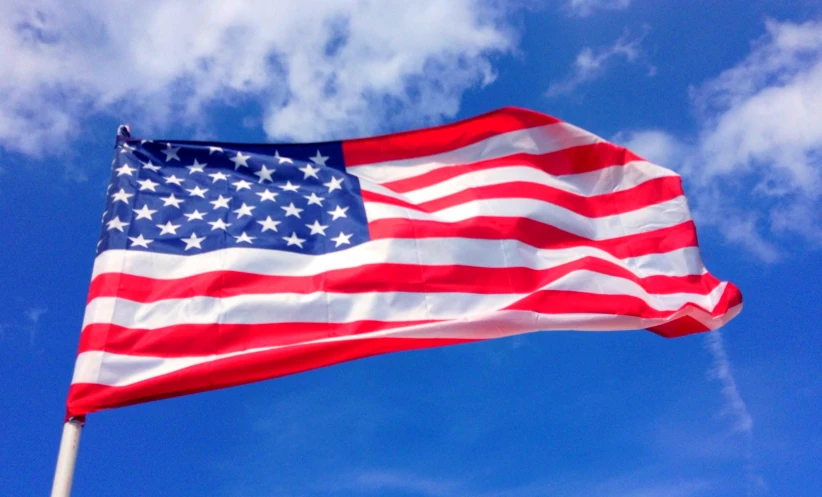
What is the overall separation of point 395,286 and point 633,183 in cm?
464

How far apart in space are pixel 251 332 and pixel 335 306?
1.14m

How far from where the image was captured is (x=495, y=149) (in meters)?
14.8

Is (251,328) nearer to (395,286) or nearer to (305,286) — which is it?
(305,286)

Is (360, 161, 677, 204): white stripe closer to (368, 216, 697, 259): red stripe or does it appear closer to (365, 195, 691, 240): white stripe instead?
(365, 195, 691, 240): white stripe

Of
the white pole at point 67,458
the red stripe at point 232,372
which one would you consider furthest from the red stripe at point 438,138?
the white pole at point 67,458

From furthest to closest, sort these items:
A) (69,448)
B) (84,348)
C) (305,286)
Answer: (305,286), (84,348), (69,448)

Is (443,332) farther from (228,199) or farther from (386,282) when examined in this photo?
(228,199)

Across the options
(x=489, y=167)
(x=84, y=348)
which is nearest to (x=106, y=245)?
(x=84, y=348)

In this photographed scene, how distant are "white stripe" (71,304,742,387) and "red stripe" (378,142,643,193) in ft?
9.64

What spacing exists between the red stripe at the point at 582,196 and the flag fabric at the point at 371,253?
0.10 ft

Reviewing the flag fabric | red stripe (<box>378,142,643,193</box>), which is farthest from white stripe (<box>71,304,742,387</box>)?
red stripe (<box>378,142,643,193</box>)

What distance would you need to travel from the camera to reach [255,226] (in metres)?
12.4

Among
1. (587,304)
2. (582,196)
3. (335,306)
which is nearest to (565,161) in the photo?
(582,196)

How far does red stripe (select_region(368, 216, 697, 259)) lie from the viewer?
1304 centimetres
